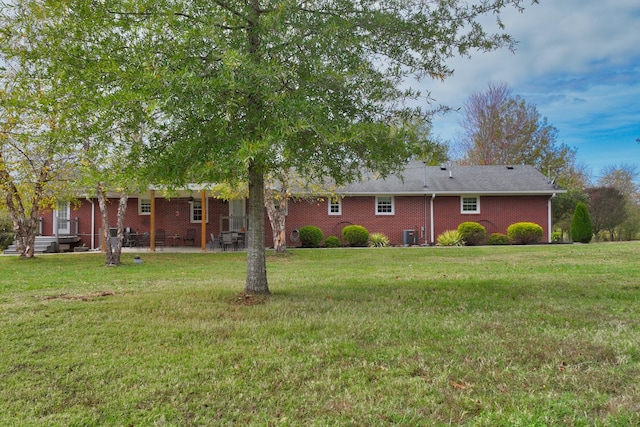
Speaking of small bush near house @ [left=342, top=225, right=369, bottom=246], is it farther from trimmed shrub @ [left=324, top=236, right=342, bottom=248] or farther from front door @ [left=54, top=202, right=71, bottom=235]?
front door @ [left=54, top=202, right=71, bottom=235]

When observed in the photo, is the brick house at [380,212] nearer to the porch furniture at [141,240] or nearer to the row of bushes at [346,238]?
the row of bushes at [346,238]

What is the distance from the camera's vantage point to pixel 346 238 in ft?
66.2

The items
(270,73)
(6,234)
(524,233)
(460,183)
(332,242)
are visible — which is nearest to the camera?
(270,73)

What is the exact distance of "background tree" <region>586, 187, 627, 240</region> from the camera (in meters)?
24.9

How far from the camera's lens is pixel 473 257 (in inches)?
565

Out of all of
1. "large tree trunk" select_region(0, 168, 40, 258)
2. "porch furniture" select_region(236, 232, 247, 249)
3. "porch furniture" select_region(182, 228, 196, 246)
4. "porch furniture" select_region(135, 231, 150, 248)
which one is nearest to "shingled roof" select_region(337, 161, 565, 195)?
"porch furniture" select_region(236, 232, 247, 249)

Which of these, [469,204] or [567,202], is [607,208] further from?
[469,204]

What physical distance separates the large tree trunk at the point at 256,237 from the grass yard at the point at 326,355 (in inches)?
14.4

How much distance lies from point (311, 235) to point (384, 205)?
4.03m

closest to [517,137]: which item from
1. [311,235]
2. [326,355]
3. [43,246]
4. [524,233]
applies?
[524,233]

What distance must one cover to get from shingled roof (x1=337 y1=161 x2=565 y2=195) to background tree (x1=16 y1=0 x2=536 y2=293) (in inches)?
526

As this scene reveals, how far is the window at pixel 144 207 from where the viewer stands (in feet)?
71.3

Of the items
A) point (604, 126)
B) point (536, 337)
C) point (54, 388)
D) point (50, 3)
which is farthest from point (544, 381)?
point (604, 126)

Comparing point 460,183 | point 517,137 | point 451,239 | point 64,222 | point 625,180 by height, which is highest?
point 517,137
